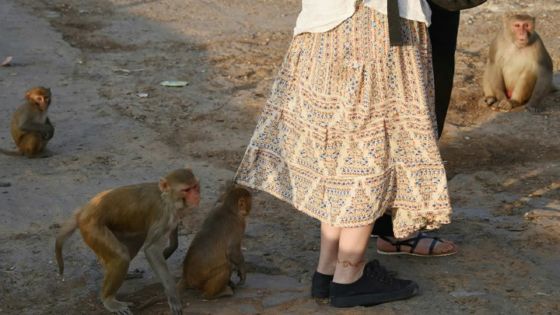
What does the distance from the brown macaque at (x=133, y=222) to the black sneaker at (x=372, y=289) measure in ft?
2.17

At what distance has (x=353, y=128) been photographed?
3826 mm

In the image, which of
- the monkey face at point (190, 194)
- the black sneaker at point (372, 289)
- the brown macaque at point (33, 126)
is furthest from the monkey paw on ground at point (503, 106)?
the monkey face at point (190, 194)

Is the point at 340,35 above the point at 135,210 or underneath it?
above

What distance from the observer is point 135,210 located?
4.18 meters

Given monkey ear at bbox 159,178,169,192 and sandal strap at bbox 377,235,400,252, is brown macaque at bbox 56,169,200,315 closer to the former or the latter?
monkey ear at bbox 159,178,169,192

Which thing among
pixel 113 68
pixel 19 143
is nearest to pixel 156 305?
pixel 19 143

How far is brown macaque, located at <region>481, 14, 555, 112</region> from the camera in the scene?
8.09 metres

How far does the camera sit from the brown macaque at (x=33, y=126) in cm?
645

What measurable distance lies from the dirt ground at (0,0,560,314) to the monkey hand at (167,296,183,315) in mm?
183

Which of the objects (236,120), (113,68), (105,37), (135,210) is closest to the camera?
(135,210)

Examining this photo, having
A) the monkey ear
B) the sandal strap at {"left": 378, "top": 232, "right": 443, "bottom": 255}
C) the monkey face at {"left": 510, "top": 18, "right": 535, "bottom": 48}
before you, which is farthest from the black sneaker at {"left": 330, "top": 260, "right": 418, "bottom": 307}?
the monkey face at {"left": 510, "top": 18, "right": 535, "bottom": 48}

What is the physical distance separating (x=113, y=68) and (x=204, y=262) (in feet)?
14.7

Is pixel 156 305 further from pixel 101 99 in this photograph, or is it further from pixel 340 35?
pixel 101 99

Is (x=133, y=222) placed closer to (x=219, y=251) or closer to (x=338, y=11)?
(x=219, y=251)
